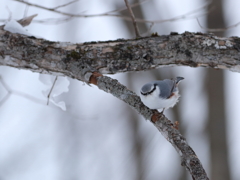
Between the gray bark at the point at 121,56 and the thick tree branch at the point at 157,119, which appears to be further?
the gray bark at the point at 121,56

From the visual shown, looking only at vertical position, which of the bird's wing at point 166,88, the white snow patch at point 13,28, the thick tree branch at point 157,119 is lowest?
the thick tree branch at point 157,119

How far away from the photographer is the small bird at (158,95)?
45.6 inches

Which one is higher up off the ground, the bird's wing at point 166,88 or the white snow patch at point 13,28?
the white snow patch at point 13,28

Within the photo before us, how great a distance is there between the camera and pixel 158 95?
3.87 feet

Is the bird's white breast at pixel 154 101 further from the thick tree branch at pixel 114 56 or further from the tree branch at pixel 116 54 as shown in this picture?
the tree branch at pixel 116 54

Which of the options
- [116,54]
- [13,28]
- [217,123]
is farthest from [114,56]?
[217,123]

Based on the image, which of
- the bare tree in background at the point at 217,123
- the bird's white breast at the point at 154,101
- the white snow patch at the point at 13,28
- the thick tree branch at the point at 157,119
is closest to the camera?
the thick tree branch at the point at 157,119

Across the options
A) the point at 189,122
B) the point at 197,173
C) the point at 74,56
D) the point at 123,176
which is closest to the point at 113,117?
the point at 123,176

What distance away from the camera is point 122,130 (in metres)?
3.58

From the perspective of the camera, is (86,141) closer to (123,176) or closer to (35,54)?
(123,176)

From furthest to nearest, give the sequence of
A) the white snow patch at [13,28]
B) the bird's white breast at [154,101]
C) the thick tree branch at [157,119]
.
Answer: the white snow patch at [13,28]
the bird's white breast at [154,101]
the thick tree branch at [157,119]

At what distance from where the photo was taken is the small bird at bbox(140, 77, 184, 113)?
116 cm

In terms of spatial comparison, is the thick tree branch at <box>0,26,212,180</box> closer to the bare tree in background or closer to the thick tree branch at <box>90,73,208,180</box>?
the thick tree branch at <box>90,73,208,180</box>

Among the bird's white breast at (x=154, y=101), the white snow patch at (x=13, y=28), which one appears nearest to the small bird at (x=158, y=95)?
the bird's white breast at (x=154, y=101)
